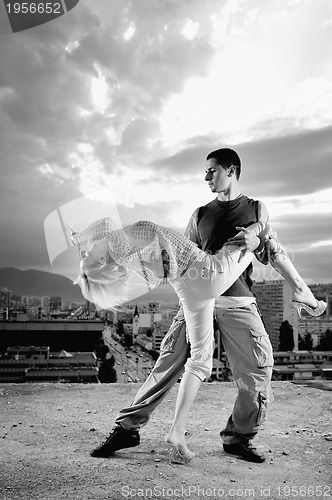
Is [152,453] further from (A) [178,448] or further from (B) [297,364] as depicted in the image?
(B) [297,364]

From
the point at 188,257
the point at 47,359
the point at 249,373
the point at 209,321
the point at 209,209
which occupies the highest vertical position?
the point at 209,209

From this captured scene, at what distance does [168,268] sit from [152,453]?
1.07 meters

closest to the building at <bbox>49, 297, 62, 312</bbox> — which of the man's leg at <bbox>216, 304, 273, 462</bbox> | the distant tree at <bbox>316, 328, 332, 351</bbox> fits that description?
the man's leg at <bbox>216, 304, 273, 462</bbox>

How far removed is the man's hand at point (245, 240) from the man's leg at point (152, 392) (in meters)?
0.51

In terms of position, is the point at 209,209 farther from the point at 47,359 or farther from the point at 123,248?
the point at 47,359

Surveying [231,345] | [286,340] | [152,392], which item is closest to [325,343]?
[286,340]

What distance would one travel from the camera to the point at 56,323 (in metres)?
14.6

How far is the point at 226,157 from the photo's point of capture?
242 cm

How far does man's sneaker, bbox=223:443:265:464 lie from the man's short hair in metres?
1.42

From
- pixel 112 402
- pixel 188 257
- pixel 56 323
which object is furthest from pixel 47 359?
pixel 188 257

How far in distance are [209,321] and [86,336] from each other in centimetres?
1308

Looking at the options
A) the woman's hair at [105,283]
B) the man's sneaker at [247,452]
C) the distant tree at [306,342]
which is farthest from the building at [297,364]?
the woman's hair at [105,283]

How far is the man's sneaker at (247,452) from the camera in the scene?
2.49m

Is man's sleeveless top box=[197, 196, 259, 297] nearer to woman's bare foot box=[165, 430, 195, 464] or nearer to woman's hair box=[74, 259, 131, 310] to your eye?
woman's hair box=[74, 259, 131, 310]
